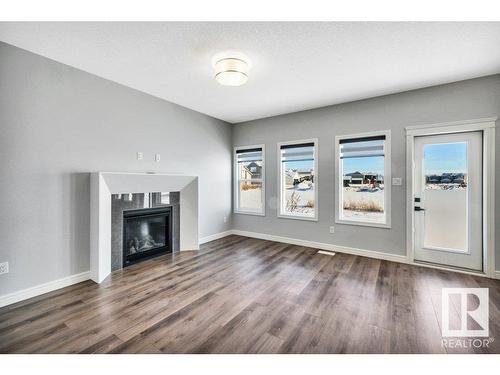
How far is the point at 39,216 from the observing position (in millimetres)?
2502

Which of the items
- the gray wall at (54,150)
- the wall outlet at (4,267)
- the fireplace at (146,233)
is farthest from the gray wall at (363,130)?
the wall outlet at (4,267)

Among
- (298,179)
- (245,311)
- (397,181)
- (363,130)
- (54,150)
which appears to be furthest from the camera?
(298,179)

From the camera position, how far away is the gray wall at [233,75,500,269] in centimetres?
304

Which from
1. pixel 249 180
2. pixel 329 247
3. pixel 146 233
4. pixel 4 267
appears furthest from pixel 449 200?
pixel 4 267

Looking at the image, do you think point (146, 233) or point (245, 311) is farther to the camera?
point (146, 233)

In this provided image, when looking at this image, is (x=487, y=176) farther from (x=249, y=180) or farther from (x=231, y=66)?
(x=249, y=180)

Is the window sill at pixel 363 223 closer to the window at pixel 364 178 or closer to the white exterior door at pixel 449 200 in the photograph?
the window at pixel 364 178

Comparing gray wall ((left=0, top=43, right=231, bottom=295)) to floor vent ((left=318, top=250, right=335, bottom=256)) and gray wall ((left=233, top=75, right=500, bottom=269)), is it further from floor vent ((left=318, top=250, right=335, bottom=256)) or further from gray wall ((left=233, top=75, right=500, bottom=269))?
floor vent ((left=318, top=250, right=335, bottom=256))

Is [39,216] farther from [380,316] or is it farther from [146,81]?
[380,316]

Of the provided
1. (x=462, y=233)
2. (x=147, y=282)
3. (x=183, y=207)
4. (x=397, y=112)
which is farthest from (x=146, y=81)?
(x=462, y=233)

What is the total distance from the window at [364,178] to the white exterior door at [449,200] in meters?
0.43

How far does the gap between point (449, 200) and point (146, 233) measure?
4.77m

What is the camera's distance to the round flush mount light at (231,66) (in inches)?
96.4

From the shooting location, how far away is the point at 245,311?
2.17 meters
